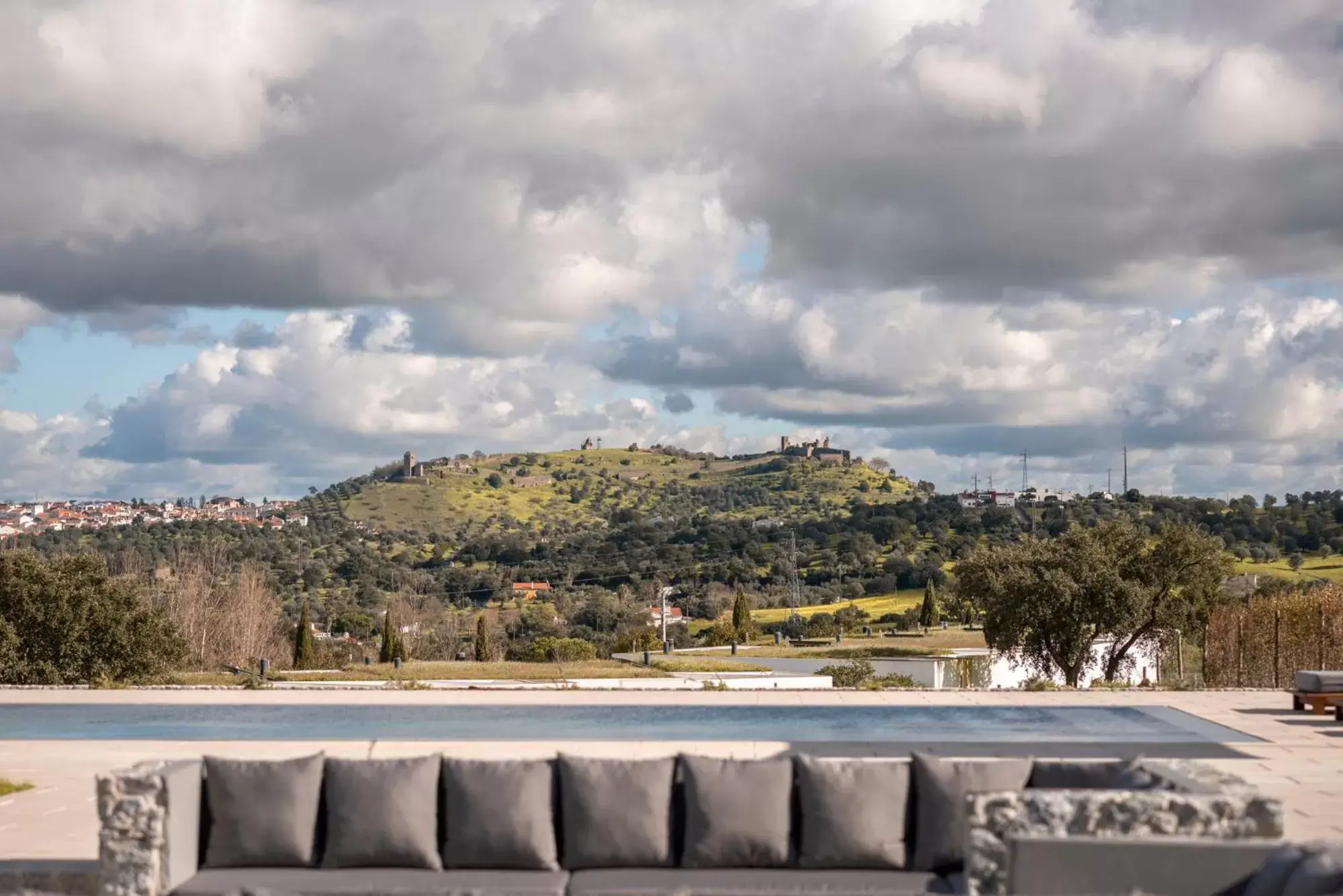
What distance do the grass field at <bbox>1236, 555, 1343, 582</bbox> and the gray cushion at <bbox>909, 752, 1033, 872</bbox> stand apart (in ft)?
159

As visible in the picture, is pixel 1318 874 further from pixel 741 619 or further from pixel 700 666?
pixel 741 619

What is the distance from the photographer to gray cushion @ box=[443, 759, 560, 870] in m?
7.57

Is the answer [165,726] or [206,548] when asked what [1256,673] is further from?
[206,548]

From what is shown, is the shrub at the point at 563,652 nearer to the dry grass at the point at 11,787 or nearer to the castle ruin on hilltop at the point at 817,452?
the dry grass at the point at 11,787

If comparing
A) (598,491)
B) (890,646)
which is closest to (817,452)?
(598,491)

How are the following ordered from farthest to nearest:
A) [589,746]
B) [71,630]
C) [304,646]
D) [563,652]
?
[563,652] < [304,646] < [71,630] < [589,746]

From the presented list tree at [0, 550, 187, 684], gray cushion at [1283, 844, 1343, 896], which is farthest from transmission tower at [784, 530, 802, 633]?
gray cushion at [1283, 844, 1343, 896]

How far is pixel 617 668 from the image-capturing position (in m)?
31.2

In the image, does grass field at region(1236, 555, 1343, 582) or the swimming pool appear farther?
grass field at region(1236, 555, 1343, 582)

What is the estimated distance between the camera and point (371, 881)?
732 cm

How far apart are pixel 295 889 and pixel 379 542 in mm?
87422

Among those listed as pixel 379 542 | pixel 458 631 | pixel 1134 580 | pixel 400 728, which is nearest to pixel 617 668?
pixel 1134 580

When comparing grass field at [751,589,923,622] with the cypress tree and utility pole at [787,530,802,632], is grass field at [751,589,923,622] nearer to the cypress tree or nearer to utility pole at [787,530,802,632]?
utility pole at [787,530,802,632]

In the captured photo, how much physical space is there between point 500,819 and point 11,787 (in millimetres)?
6636
